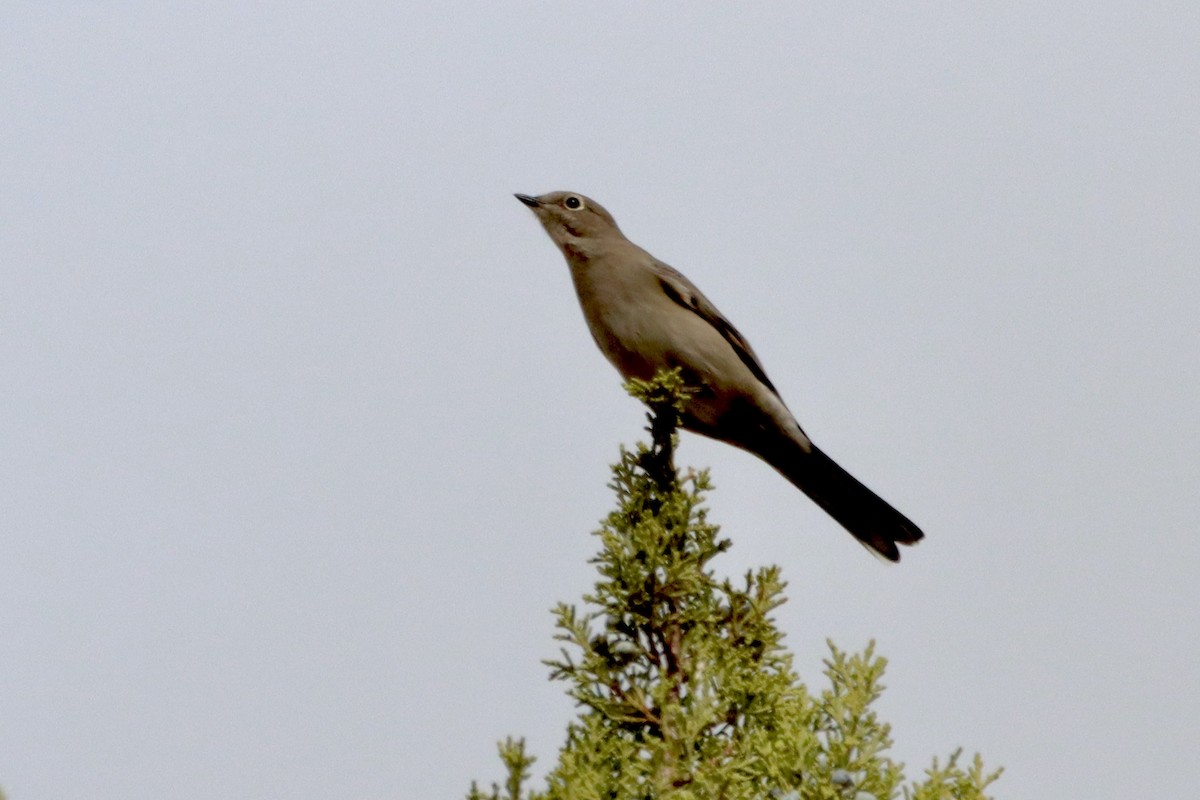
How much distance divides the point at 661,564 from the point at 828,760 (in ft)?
2.95

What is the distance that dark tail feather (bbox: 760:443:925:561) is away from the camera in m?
7.40

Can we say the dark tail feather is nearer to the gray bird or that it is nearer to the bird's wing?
the gray bird

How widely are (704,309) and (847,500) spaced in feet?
4.57

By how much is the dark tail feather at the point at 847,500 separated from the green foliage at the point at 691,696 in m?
2.93

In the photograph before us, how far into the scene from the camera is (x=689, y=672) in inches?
162

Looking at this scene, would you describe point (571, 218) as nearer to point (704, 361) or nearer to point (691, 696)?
point (704, 361)

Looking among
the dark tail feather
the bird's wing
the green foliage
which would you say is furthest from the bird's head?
the green foliage

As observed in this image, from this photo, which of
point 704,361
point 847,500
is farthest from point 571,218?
point 847,500

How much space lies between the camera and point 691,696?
3.92 metres

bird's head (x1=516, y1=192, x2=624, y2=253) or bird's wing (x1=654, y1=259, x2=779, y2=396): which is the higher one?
bird's head (x1=516, y1=192, x2=624, y2=253)

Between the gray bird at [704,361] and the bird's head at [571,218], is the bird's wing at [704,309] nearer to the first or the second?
the gray bird at [704,361]

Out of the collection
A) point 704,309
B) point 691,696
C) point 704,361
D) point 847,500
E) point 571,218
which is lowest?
point 691,696

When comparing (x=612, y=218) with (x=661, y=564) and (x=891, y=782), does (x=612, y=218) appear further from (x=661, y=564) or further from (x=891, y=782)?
(x=891, y=782)

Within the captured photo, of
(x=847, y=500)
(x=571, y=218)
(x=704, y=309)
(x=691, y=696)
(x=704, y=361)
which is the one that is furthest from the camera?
(x=571, y=218)
